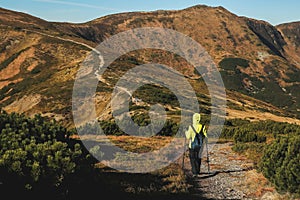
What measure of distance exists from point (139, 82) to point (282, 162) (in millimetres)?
73448

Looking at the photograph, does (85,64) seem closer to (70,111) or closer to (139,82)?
(139,82)

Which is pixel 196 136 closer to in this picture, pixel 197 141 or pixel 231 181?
pixel 197 141

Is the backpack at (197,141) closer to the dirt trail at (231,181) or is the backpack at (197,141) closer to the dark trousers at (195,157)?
the dark trousers at (195,157)

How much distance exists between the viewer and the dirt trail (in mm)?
14375

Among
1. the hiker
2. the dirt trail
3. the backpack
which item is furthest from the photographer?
the backpack

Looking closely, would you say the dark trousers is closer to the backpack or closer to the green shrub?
the backpack

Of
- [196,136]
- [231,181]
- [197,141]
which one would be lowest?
[231,181]

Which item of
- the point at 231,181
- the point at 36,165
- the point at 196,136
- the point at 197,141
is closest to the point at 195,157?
the point at 197,141

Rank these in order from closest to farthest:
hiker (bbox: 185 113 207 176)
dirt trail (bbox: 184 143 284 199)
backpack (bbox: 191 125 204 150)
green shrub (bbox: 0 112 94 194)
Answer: green shrub (bbox: 0 112 94 194) → dirt trail (bbox: 184 143 284 199) → hiker (bbox: 185 113 207 176) → backpack (bbox: 191 125 204 150)

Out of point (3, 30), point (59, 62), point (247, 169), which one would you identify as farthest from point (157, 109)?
point (3, 30)

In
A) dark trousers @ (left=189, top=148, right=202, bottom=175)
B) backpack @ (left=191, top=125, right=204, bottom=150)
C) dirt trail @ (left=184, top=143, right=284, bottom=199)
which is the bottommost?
dirt trail @ (left=184, top=143, right=284, bottom=199)

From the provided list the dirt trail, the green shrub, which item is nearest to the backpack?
the dirt trail

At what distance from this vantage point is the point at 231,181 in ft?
54.1

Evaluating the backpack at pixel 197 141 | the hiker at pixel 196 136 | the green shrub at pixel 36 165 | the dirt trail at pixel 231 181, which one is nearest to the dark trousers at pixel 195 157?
the hiker at pixel 196 136
